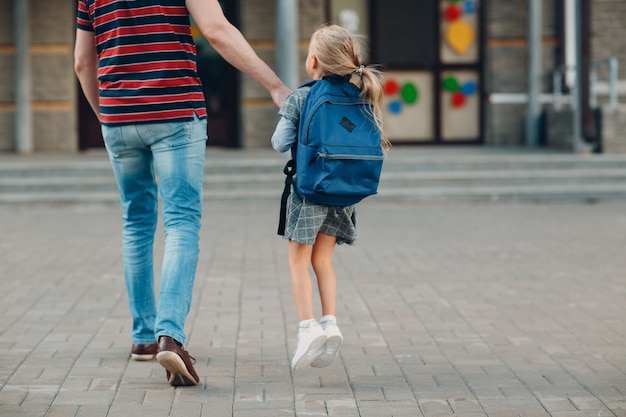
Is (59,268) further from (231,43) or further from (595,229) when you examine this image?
(595,229)

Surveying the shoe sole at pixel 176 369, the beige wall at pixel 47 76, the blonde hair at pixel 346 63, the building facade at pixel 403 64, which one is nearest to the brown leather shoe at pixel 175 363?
the shoe sole at pixel 176 369

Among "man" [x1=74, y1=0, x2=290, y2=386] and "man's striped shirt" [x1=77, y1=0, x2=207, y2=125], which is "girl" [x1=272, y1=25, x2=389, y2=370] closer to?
"man" [x1=74, y1=0, x2=290, y2=386]

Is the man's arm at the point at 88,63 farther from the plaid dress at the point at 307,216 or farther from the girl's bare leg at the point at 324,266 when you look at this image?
the girl's bare leg at the point at 324,266

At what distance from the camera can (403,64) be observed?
18609 millimetres

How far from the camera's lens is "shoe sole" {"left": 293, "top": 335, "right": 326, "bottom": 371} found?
15.0 feet

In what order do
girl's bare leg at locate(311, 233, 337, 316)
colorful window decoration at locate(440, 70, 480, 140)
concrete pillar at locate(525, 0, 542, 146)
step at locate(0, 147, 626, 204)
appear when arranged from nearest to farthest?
1. girl's bare leg at locate(311, 233, 337, 316)
2. step at locate(0, 147, 626, 204)
3. concrete pillar at locate(525, 0, 542, 146)
4. colorful window decoration at locate(440, 70, 480, 140)

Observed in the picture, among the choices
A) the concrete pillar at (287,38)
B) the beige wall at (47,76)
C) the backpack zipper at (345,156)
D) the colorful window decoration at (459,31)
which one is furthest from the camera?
the colorful window decoration at (459,31)

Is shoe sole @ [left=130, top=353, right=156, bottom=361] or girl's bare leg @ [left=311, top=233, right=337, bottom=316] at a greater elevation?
girl's bare leg @ [left=311, top=233, right=337, bottom=316]

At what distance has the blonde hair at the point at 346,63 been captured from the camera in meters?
4.64

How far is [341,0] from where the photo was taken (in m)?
18.5

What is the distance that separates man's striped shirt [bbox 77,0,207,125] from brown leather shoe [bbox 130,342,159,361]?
3.49 feet

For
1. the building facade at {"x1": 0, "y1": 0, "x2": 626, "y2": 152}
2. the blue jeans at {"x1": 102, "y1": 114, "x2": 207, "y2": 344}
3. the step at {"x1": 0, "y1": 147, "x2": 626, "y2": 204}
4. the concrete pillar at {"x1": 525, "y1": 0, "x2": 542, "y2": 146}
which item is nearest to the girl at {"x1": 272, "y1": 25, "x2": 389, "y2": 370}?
the blue jeans at {"x1": 102, "y1": 114, "x2": 207, "y2": 344}

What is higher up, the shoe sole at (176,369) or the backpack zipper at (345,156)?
the backpack zipper at (345,156)

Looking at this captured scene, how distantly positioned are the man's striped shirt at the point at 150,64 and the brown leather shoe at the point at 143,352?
3.49ft
